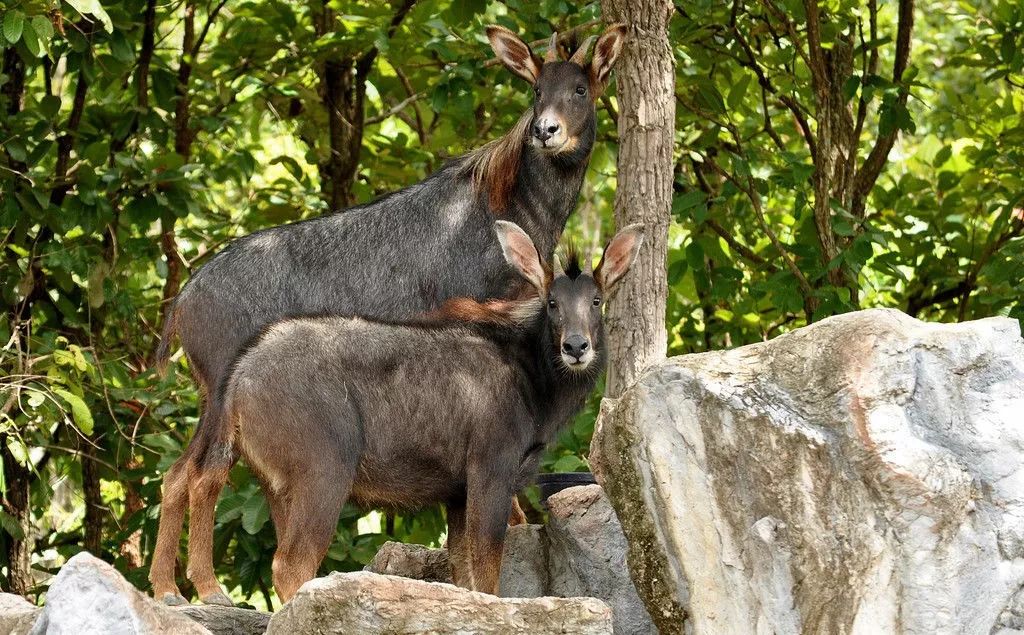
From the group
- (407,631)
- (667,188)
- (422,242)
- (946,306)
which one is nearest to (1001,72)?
(946,306)

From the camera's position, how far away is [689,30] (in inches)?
433

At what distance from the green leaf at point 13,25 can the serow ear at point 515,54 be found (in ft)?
9.83

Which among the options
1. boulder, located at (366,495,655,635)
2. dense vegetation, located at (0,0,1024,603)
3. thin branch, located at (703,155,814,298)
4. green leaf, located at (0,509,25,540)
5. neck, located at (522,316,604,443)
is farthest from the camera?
thin branch, located at (703,155,814,298)

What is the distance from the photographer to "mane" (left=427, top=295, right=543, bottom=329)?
8.55 meters

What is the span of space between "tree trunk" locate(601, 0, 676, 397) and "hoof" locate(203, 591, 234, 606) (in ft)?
8.59

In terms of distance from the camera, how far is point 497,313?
28.4 feet

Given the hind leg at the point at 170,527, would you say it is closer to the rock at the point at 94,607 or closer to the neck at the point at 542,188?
the rock at the point at 94,607

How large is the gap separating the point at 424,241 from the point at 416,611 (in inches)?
163

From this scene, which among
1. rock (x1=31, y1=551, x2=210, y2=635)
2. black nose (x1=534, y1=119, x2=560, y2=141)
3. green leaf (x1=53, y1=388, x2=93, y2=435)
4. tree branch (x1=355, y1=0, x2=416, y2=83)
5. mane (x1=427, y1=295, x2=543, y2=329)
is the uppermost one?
tree branch (x1=355, y1=0, x2=416, y2=83)

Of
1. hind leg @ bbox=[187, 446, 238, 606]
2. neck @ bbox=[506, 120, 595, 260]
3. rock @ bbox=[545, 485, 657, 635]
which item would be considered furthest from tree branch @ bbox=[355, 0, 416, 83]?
rock @ bbox=[545, 485, 657, 635]

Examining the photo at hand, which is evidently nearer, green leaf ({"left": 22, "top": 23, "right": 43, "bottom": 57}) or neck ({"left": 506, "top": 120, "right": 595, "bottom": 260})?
green leaf ({"left": 22, "top": 23, "right": 43, "bottom": 57})

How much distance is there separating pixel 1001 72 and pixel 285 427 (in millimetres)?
7076

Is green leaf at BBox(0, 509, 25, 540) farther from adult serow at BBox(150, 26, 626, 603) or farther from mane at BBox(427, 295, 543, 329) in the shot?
mane at BBox(427, 295, 543, 329)

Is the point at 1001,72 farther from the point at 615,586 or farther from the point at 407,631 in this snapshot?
the point at 407,631
